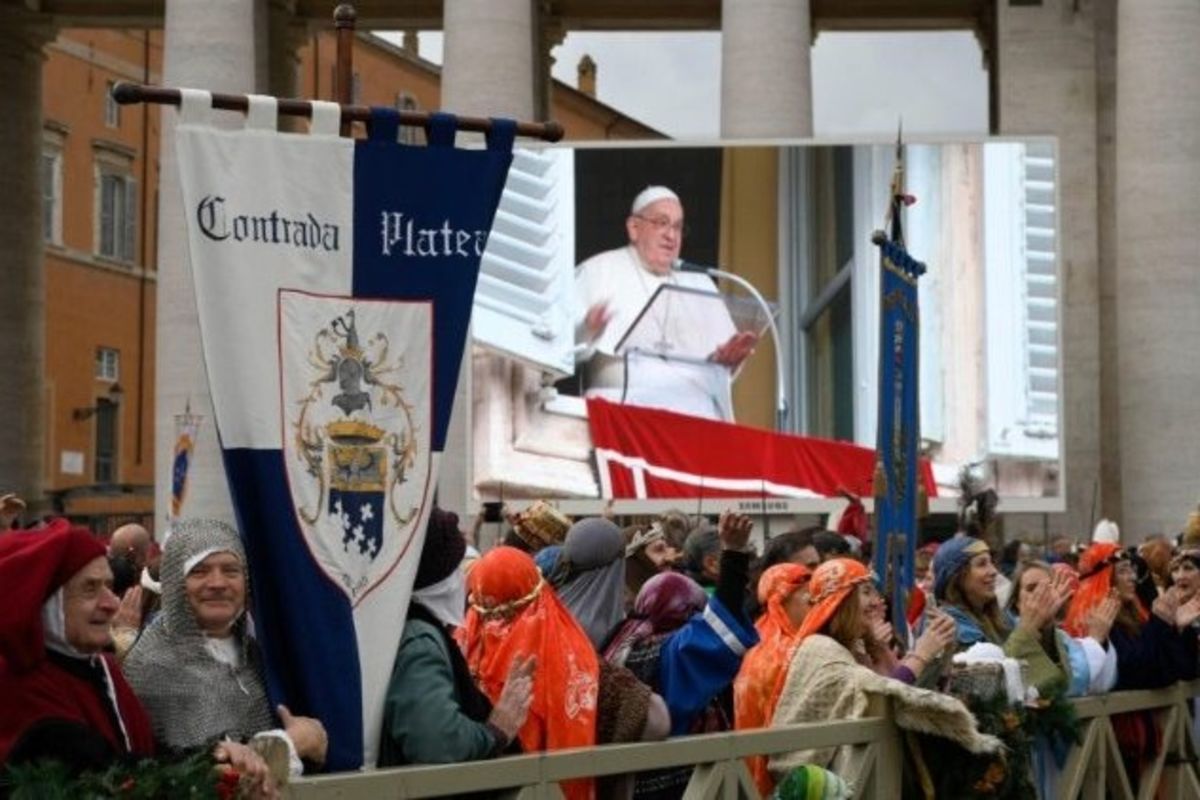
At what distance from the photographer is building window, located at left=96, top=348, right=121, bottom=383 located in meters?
62.2

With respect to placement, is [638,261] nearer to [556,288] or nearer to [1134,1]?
[556,288]

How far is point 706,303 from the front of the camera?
38.2 meters

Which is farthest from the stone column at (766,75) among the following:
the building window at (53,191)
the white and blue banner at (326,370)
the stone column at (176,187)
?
the white and blue banner at (326,370)

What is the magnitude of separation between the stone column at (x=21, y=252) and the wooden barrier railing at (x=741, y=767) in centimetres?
3646

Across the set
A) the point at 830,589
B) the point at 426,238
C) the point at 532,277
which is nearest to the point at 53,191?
the point at 532,277

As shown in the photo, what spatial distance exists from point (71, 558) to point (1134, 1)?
33.3 m

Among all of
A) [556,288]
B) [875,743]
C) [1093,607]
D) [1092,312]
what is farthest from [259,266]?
[1092,312]

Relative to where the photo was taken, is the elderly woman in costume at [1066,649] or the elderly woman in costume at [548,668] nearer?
the elderly woman in costume at [548,668]

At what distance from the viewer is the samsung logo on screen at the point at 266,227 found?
27.3ft

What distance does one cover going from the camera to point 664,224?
126 feet

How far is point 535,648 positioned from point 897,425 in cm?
339

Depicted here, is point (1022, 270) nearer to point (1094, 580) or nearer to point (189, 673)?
point (1094, 580)

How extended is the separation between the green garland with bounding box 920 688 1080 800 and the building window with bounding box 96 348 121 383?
52746 mm

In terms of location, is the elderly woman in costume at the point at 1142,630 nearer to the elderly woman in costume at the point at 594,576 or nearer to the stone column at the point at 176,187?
the elderly woman in costume at the point at 594,576
